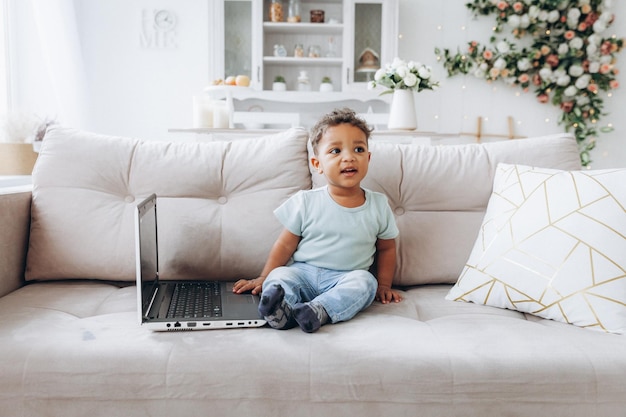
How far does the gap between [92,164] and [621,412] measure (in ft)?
4.75

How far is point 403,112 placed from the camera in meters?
2.80

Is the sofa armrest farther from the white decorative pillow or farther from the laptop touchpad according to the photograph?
the white decorative pillow

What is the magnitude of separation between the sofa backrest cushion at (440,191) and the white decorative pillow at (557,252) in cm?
11

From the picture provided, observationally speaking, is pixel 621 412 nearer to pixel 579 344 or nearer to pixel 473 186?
pixel 579 344

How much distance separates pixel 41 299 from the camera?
1.27m

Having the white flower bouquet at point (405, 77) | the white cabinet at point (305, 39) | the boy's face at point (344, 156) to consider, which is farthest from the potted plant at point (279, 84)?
the boy's face at point (344, 156)

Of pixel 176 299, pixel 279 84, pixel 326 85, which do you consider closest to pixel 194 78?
pixel 279 84

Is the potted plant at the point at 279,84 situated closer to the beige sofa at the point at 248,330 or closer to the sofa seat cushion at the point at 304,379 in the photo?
the beige sofa at the point at 248,330

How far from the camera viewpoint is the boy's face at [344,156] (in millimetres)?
1375

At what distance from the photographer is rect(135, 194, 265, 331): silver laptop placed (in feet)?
3.51

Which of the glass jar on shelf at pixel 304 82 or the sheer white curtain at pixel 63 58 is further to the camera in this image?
the glass jar on shelf at pixel 304 82

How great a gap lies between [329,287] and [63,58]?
2.72 m

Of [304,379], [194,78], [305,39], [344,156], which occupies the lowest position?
[304,379]

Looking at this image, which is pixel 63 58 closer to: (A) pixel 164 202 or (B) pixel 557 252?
(A) pixel 164 202
